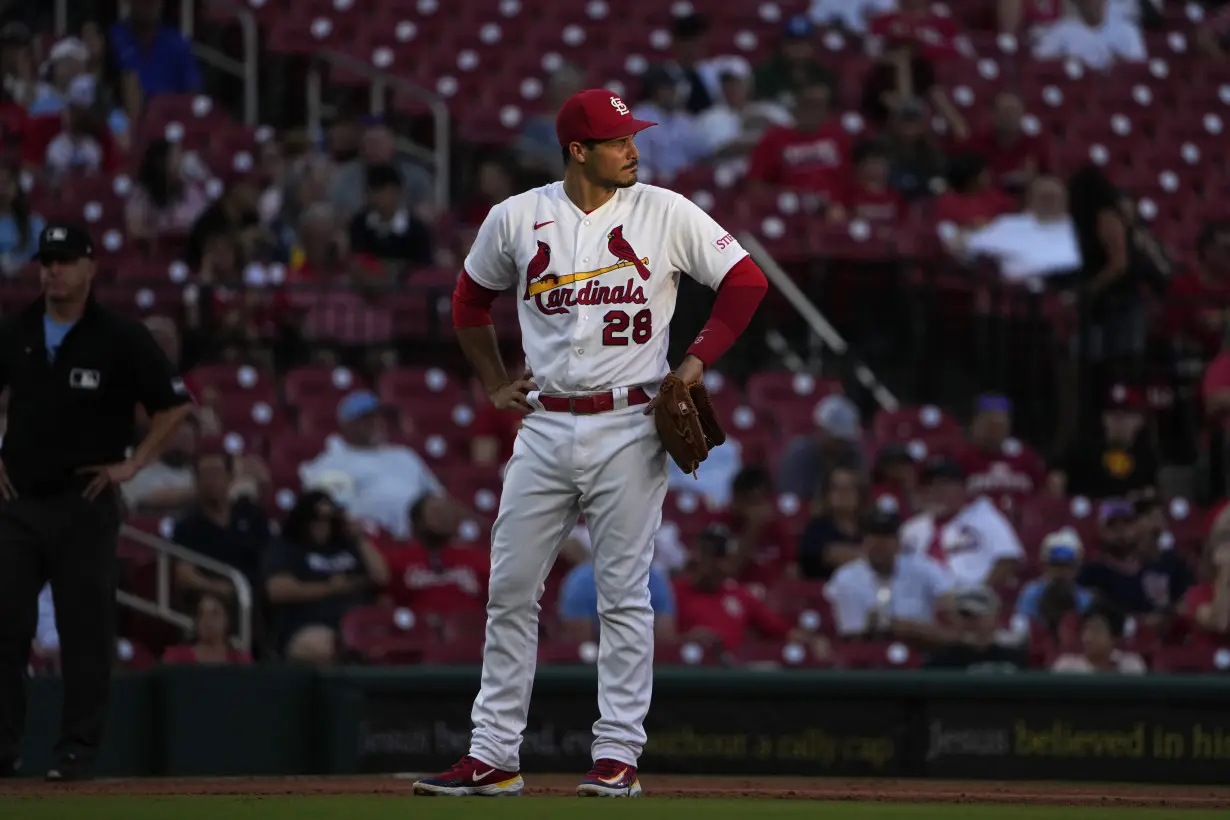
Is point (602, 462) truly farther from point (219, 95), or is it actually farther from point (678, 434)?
point (219, 95)

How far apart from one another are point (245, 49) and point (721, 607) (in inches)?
261

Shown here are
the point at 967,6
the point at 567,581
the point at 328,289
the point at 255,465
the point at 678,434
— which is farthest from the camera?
the point at 967,6

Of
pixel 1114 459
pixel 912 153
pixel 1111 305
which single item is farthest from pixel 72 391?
pixel 912 153

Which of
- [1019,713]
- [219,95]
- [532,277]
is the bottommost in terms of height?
[1019,713]

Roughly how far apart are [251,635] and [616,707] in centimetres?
393

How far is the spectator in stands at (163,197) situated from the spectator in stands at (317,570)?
3.41m

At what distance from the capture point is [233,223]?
11812mm

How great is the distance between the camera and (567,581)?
29.2ft

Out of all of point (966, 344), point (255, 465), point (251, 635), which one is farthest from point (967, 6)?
point (251, 635)

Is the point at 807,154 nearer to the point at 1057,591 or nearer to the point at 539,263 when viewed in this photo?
the point at 1057,591

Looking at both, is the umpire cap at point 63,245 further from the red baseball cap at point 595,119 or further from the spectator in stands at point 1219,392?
the spectator in stands at point 1219,392

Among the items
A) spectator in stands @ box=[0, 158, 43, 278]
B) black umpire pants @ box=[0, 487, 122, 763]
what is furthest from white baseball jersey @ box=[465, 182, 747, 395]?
spectator in stands @ box=[0, 158, 43, 278]

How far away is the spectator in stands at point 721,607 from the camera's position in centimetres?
912

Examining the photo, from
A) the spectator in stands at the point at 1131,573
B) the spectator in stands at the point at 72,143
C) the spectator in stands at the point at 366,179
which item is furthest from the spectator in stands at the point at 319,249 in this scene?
the spectator in stands at the point at 1131,573
